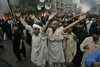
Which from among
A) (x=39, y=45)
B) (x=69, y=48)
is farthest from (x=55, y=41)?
(x=69, y=48)

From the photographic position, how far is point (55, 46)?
6.37m

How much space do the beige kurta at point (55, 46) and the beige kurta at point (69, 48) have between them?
0.31 m

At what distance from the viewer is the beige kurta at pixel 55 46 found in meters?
6.30

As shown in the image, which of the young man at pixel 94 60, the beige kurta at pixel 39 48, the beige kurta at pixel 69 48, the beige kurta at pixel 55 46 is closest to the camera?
the young man at pixel 94 60

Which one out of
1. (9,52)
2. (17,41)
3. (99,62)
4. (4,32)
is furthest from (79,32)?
(4,32)

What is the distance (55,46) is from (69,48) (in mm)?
552

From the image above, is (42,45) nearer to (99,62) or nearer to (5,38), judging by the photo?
(99,62)

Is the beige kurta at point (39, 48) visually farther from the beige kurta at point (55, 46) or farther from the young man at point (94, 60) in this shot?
the young man at point (94, 60)

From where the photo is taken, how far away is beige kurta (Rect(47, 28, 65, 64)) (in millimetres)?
6297

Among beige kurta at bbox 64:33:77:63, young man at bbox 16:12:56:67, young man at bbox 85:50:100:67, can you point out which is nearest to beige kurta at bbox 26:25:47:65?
young man at bbox 16:12:56:67

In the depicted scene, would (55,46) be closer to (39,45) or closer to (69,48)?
(39,45)

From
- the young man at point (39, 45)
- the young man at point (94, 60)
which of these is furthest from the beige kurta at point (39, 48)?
the young man at point (94, 60)

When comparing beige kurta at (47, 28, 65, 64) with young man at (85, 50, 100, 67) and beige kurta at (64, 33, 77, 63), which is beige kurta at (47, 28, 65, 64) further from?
young man at (85, 50, 100, 67)

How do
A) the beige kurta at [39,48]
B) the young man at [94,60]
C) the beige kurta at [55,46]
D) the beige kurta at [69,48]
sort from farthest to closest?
the beige kurta at [69,48]
the beige kurta at [55,46]
the beige kurta at [39,48]
the young man at [94,60]
